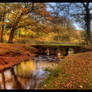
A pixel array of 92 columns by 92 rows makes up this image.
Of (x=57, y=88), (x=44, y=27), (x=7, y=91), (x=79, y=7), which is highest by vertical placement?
(x=79, y=7)

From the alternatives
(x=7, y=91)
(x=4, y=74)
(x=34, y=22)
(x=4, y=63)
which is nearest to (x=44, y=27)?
(x=34, y=22)

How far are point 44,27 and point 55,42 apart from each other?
27.3 ft

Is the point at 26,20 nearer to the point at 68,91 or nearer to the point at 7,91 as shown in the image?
the point at 7,91

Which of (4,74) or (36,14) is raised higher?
(36,14)

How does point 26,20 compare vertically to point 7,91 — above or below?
above

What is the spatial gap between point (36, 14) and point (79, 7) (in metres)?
5.09

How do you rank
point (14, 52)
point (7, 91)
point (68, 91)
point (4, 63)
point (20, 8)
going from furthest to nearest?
1. point (14, 52)
2. point (20, 8)
3. point (4, 63)
4. point (7, 91)
5. point (68, 91)

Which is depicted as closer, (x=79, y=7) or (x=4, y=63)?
(x=4, y=63)

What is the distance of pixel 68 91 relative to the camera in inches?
111

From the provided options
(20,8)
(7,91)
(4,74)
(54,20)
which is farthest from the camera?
(54,20)

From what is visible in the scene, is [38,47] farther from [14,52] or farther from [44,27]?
[14,52]

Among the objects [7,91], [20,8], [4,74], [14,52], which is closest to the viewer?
[7,91]

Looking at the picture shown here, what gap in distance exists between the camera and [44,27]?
10875 mm

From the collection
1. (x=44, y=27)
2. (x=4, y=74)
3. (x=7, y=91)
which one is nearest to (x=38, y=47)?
(x=44, y=27)
